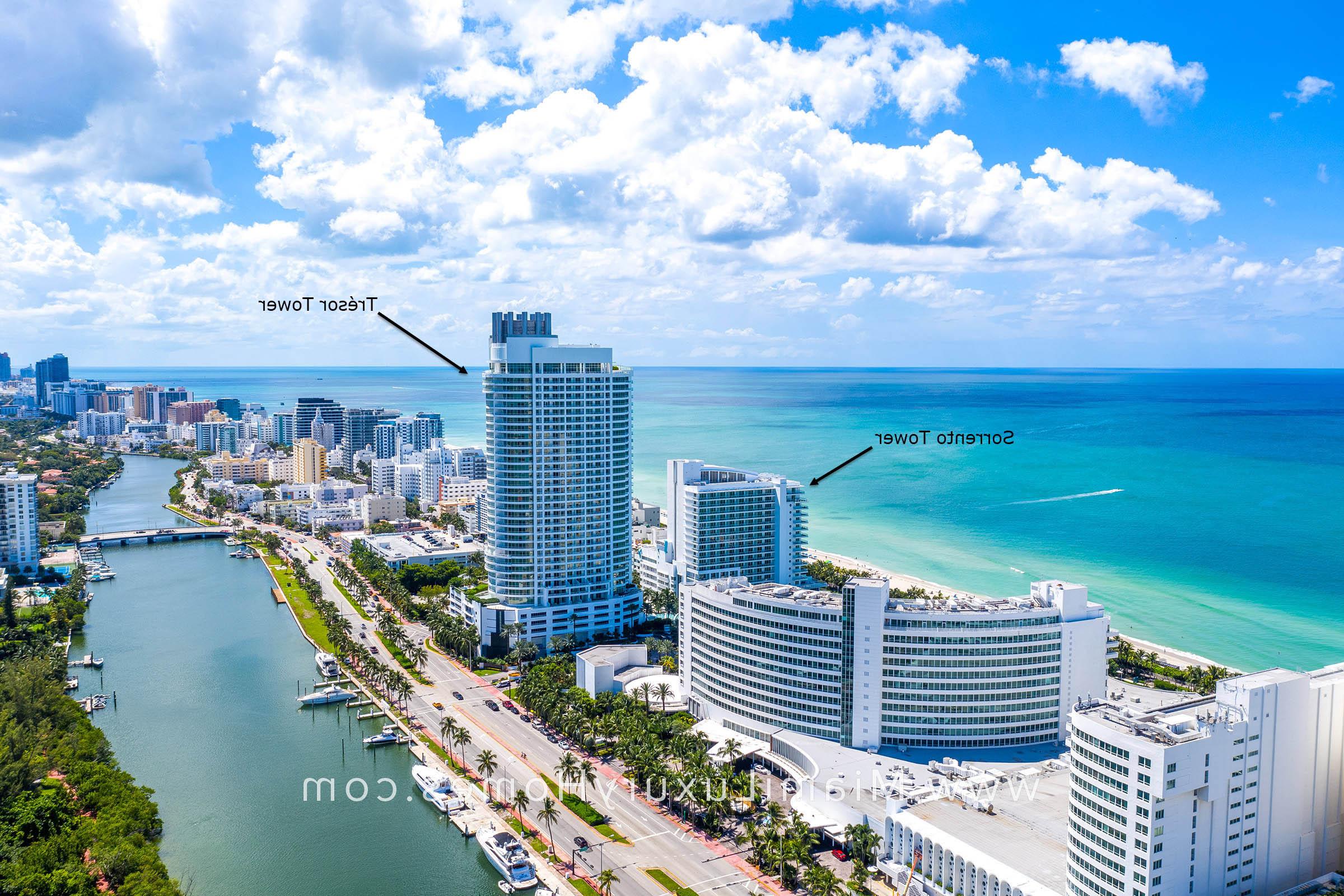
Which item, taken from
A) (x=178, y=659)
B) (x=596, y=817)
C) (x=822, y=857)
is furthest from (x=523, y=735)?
(x=178, y=659)

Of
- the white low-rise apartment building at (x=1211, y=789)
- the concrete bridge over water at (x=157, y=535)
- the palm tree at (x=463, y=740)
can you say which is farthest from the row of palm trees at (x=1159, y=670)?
the concrete bridge over water at (x=157, y=535)

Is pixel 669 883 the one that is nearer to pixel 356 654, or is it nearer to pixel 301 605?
pixel 356 654

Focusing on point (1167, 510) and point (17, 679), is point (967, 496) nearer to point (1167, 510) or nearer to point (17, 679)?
point (1167, 510)

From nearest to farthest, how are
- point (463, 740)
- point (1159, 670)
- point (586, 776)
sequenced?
point (586, 776), point (463, 740), point (1159, 670)

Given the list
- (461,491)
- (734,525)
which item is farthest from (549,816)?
(461,491)

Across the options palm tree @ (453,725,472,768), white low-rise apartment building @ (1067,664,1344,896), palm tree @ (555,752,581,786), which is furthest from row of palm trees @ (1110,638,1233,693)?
palm tree @ (453,725,472,768)

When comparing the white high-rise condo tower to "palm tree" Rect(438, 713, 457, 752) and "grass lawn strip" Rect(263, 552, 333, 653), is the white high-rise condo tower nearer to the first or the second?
"grass lawn strip" Rect(263, 552, 333, 653)
